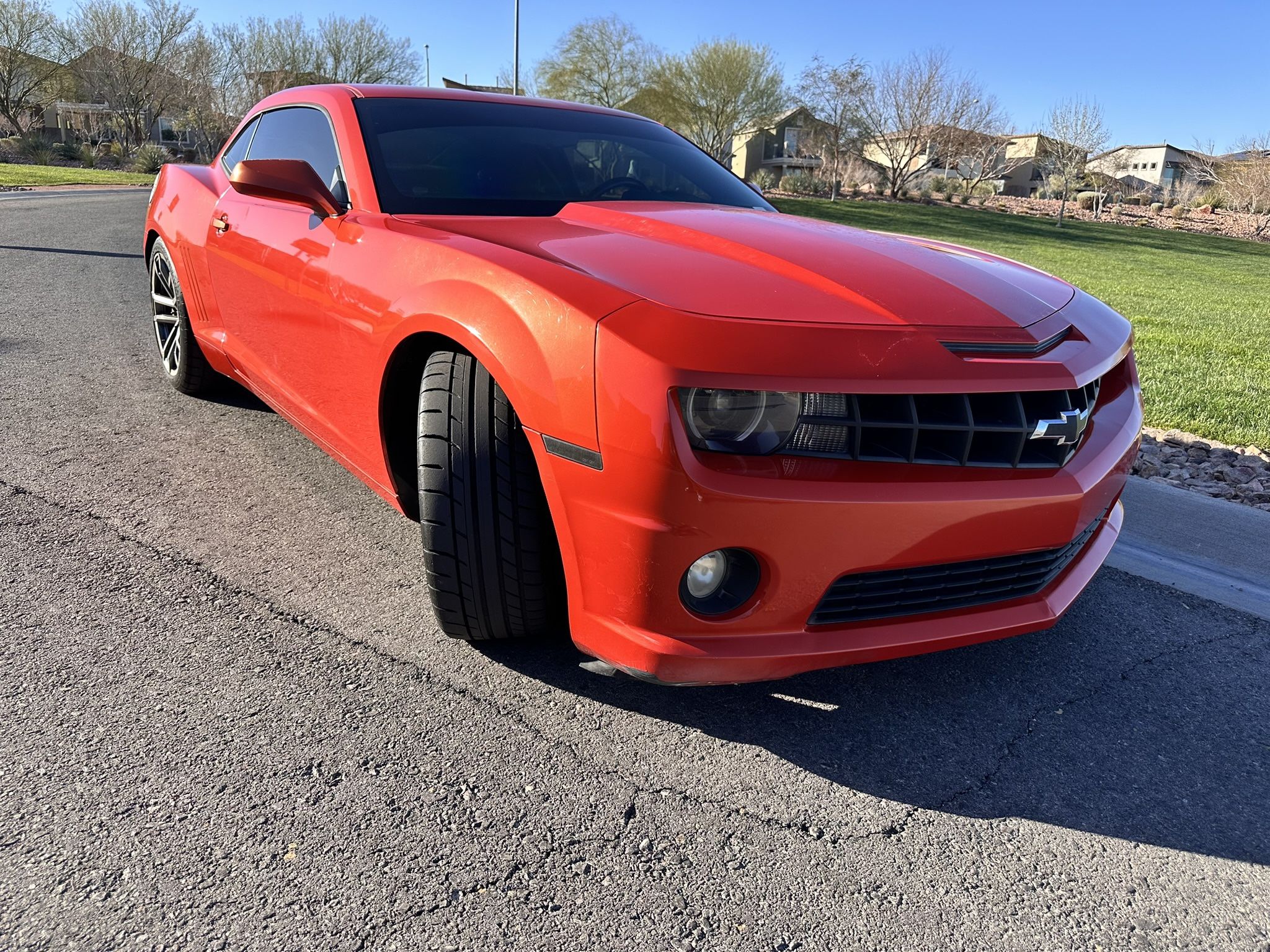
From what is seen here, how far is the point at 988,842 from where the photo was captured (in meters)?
1.72

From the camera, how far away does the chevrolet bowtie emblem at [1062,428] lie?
1.83 metres

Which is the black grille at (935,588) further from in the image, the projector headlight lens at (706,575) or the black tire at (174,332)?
the black tire at (174,332)

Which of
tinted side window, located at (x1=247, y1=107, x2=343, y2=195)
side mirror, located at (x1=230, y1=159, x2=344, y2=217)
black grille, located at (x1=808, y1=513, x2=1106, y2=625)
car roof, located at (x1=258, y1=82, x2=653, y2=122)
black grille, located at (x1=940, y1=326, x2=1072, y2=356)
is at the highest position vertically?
car roof, located at (x1=258, y1=82, x2=653, y2=122)

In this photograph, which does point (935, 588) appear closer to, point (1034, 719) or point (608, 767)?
point (1034, 719)

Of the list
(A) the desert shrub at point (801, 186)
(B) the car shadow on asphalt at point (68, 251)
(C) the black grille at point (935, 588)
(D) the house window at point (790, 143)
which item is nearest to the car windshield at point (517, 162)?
(C) the black grille at point (935, 588)

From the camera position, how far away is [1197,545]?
3.20m

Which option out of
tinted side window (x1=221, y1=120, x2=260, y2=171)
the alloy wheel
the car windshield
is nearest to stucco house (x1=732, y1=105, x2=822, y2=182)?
tinted side window (x1=221, y1=120, x2=260, y2=171)

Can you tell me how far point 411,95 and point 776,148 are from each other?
6361cm

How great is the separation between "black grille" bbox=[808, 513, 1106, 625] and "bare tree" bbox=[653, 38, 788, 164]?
46.6m

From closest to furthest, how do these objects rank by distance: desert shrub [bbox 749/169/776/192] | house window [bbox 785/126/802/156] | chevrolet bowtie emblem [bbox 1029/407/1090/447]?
chevrolet bowtie emblem [bbox 1029/407/1090/447] < desert shrub [bbox 749/169/776/192] < house window [bbox 785/126/802/156]

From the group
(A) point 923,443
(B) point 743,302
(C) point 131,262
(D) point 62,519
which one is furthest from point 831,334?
(C) point 131,262

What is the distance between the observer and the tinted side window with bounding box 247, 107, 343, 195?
285 centimetres

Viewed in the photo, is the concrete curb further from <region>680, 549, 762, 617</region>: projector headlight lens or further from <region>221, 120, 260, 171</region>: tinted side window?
<region>221, 120, 260, 171</region>: tinted side window

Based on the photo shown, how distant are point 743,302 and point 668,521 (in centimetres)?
48
